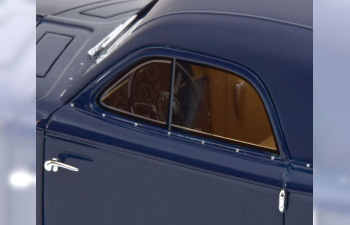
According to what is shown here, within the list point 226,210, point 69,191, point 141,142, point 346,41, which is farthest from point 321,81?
point 69,191

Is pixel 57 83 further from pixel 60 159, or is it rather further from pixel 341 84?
pixel 341 84

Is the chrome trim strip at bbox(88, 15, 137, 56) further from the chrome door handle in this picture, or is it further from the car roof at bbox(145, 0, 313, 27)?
the chrome door handle

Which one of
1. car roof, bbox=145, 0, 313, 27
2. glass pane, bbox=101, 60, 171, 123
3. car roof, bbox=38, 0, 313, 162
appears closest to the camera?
car roof, bbox=38, 0, 313, 162

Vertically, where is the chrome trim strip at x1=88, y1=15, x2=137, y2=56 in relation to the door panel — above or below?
above

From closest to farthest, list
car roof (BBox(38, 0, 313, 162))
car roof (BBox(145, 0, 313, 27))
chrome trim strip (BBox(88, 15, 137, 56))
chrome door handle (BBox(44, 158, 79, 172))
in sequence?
car roof (BBox(38, 0, 313, 162))
car roof (BBox(145, 0, 313, 27))
chrome door handle (BBox(44, 158, 79, 172))
chrome trim strip (BBox(88, 15, 137, 56))

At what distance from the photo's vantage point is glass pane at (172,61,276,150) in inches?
68.2

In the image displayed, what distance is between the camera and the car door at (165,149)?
5.57ft

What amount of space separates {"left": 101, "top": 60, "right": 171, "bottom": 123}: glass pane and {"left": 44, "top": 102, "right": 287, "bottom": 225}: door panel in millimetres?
80

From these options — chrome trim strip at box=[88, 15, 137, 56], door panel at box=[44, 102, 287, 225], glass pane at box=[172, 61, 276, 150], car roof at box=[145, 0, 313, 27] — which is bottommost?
door panel at box=[44, 102, 287, 225]

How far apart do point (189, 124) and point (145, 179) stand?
297mm

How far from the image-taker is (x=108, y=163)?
6.36 feet

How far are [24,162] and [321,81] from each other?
1.40ft

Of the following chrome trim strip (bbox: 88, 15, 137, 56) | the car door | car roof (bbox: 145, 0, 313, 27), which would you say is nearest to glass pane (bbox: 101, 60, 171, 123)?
the car door

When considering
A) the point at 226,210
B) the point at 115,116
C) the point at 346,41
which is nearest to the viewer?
the point at 346,41
